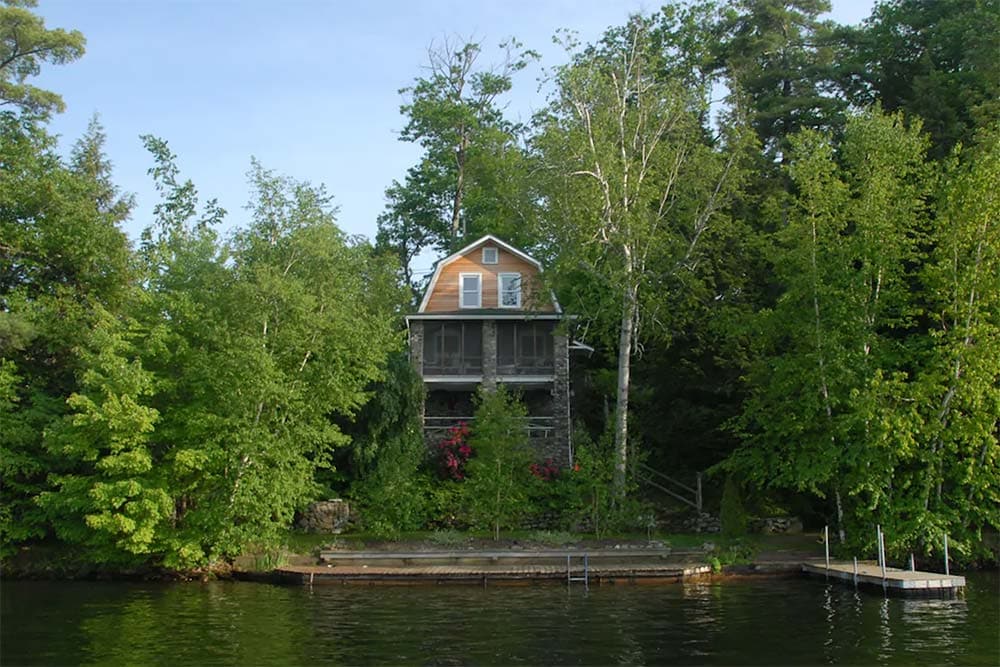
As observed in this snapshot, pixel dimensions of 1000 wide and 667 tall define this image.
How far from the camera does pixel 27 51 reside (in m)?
37.7

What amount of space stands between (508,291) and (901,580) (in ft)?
72.9

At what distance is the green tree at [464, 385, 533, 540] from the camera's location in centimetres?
3186

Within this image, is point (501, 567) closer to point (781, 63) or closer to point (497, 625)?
point (497, 625)

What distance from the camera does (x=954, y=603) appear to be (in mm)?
22609

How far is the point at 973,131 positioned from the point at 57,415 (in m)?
34.6

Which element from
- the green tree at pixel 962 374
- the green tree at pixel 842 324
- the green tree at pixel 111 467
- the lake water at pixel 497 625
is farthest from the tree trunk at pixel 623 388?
the green tree at pixel 111 467

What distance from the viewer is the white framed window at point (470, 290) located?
41.7 metres

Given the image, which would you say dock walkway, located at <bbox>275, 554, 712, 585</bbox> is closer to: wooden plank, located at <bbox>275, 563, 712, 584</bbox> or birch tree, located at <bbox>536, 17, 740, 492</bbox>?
wooden plank, located at <bbox>275, 563, 712, 584</bbox>

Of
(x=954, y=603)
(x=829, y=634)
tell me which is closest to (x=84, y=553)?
(x=829, y=634)

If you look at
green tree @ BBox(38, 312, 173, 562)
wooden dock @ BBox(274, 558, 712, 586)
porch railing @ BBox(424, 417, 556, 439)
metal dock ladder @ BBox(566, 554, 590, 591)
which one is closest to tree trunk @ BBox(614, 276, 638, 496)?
porch railing @ BBox(424, 417, 556, 439)

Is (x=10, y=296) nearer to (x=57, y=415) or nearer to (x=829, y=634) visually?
(x=57, y=415)

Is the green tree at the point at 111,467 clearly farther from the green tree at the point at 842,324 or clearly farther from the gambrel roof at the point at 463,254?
the green tree at the point at 842,324

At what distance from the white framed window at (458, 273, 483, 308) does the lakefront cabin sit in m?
0.05

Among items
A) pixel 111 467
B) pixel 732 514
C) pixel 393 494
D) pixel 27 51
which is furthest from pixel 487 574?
pixel 27 51
